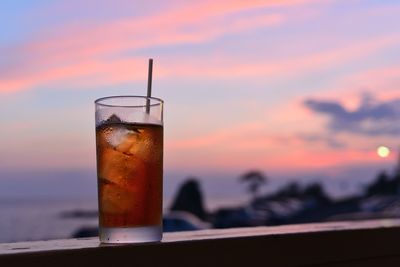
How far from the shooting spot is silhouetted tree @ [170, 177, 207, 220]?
24859mm

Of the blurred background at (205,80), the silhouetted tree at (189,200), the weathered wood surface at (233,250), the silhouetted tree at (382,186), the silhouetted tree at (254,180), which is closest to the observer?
the weathered wood surface at (233,250)

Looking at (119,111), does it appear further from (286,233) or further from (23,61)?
(23,61)

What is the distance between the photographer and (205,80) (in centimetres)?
796

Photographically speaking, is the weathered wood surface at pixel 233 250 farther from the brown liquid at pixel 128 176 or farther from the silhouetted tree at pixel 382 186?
the silhouetted tree at pixel 382 186

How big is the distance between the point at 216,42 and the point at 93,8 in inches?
Answer: 106

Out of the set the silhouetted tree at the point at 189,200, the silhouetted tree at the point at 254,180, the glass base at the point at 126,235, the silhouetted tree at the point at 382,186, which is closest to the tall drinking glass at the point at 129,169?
the glass base at the point at 126,235

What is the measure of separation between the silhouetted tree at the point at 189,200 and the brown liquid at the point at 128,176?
77.0 feet

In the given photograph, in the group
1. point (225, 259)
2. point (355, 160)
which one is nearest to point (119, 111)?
point (225, 259)

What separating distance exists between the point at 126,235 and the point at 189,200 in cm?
2436

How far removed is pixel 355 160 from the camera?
743 inches

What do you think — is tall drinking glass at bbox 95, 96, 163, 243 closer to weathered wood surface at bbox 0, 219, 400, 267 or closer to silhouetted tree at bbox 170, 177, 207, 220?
weathered wood surface at bbox 0, 219, 400, 267

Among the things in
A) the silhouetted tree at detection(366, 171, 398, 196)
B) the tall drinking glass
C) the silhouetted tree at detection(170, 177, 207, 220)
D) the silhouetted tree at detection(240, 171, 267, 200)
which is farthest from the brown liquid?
the silhouetted tree at detection(240, 171, 267, 200)

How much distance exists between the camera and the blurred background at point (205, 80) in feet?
11.8

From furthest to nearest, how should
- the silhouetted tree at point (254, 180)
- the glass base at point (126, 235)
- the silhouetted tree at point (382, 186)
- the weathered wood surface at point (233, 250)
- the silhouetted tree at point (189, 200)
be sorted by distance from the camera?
the silhouetted tree at point (254, 180)
the silhouetted tree at point (189, 200)
the silhouetted tree at point (382, 186)
the glass base at point (126, 235)
the weathered wood surface at point (233, 250)
